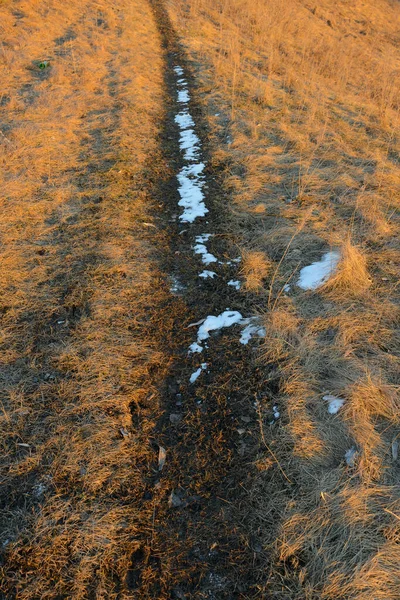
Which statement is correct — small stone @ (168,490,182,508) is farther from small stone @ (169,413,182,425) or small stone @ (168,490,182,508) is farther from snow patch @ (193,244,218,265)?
snow patch @ (193,244,218,265)

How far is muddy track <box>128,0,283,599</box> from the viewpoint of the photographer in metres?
2.16

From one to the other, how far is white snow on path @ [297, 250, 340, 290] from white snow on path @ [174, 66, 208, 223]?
1822mm

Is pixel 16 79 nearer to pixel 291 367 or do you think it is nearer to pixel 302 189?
pixel 302 189

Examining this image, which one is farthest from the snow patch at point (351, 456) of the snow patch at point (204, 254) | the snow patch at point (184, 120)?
the snow patch at point (184, 120)

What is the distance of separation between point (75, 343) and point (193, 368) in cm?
108

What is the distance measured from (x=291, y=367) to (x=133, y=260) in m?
2.30

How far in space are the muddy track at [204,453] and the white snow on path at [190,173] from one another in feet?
3.26

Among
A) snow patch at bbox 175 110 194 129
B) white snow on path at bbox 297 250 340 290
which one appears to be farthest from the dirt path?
snow patch at bbox 175 110 194 129

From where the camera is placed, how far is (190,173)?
653 cm

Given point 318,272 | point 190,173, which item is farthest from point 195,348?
point 190,173

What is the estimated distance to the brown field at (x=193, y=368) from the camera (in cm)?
219

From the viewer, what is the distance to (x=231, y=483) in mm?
2551

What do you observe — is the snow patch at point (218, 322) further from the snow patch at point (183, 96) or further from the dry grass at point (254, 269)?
the snow patch at point (183, 96)

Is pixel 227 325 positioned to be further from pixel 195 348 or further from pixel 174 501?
pixel 174 501
